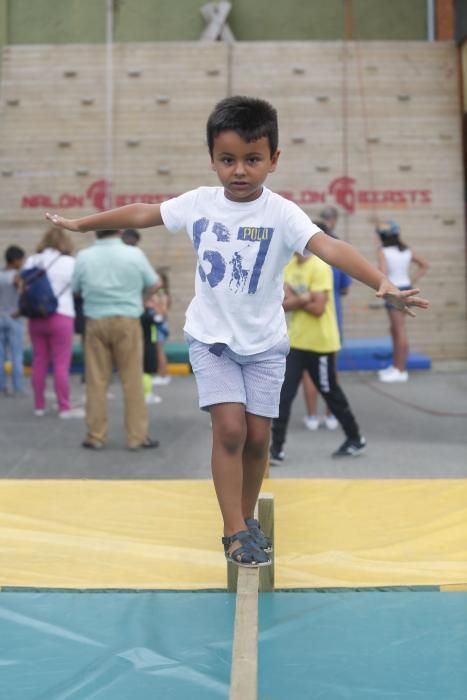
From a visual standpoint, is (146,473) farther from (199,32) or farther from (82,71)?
(199,32)

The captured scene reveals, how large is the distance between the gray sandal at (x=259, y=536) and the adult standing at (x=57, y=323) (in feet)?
19.7

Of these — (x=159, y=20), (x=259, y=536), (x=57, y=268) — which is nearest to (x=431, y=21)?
(x=159, y=20)

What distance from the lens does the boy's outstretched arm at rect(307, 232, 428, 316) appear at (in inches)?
145

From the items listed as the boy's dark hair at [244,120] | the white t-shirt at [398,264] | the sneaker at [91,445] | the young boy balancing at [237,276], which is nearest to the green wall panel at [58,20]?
the white t-shirt at [398,264]

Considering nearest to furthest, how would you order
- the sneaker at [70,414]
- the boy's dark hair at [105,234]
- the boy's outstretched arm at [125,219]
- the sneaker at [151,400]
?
1. the boy's outstretched arm at [125,219]
2. the boy's dark hair at [105,234]
3. the sneaker at [70,414]
4. the sneaker at [151,400]

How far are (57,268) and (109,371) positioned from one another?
5.06 ft

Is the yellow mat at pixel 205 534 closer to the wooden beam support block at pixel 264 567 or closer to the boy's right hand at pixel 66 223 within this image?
the wooden beam support block at pixel 264 567

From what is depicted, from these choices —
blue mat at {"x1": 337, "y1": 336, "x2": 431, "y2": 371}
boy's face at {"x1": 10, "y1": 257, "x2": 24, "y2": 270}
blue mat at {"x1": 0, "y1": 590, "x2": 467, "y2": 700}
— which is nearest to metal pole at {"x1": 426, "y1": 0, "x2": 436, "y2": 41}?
blue mat at {"x1": 337, "y1": 336, "x2": 431, "y2": 371}

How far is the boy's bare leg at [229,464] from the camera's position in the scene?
164 inches

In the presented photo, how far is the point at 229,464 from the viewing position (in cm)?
419

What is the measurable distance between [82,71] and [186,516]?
40.5 ft

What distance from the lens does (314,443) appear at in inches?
352

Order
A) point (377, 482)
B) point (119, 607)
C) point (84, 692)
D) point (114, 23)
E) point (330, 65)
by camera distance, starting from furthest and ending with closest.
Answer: point (114, 23), point (330, 65), point (377, 482), point (119, 607), point (84, 692)

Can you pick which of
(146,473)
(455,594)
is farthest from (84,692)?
(146,473)
